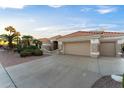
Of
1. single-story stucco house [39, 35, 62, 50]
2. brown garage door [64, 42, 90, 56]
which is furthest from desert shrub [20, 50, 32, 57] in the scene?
brown garage door [64, 42, 90, 56]

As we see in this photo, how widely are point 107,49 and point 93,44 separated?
7.44ft

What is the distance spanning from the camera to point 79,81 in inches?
198

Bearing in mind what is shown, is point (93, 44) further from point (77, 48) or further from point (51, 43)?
point (51, 43)

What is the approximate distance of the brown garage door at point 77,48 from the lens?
13334 millimetres

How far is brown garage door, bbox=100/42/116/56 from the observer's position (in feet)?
43.0

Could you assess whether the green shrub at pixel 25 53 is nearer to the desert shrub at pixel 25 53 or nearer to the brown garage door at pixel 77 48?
the desert shrub at pixel 25 53

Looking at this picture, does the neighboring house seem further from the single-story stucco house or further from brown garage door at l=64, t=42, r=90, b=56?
the single-story stucco house

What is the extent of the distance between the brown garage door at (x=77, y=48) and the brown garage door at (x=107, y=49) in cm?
186

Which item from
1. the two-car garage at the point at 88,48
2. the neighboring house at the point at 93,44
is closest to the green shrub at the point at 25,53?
the neighboring house at the point at 93,44

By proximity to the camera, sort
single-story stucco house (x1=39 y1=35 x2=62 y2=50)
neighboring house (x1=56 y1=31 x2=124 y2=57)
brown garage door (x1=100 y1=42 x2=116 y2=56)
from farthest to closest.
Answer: single-story stucco house (x1=39 y1=35 x2=62 y2=50)
brown garage door (x1=100 y1=42 x2=116 y2=56)
neighboring house (x1=56 y1=31 x2=124 y2=57)
